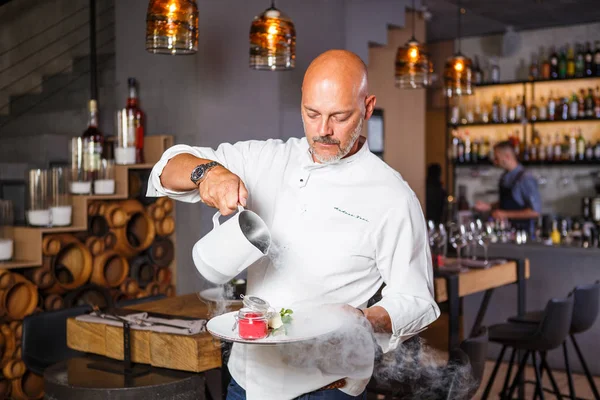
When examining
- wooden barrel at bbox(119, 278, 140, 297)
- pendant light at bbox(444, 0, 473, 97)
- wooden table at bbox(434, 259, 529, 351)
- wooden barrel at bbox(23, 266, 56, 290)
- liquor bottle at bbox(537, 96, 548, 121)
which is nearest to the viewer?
wooden table at bbox(434, 259, 529, 351)

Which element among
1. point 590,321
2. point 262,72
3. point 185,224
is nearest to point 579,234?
point 590,321

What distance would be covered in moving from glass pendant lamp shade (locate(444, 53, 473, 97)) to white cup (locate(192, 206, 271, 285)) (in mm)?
3789

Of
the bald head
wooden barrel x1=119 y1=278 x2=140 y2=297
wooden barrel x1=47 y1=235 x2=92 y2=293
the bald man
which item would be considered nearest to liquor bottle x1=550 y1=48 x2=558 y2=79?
wooden barrel x1=119 y1=278 x2=140 y2=297

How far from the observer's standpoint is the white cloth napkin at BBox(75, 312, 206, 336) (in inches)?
90.5

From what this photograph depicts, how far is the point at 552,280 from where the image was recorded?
16.9ft

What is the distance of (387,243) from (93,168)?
2646mm

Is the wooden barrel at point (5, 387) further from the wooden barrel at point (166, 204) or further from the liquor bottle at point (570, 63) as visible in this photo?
the liquor bottle at point (570, 63)

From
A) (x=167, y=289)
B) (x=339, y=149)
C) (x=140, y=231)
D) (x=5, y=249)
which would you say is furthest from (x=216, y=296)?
(x=167, y=289)

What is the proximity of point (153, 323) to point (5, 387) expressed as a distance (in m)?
1.66

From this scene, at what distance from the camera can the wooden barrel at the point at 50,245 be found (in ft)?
12.3

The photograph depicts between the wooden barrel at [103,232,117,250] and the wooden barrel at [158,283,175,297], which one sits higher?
the wooden barrel at [103,232,117,250]

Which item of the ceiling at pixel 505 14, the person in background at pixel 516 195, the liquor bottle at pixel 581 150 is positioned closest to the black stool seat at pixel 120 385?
the person in background at pixel 516 195

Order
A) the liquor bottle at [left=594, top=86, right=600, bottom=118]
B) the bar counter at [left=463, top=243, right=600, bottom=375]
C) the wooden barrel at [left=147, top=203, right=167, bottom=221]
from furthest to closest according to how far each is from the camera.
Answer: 1. the liquor bottle at [left=594, top=86, right=600, bottom=118]
2. the bar counter at [left=463, top=243, right=600, bottom=375]
3. the wooden barrel at [left=147, top=203, right=167, bottom=221]

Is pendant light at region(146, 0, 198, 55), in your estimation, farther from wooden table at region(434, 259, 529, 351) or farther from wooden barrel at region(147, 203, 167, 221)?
wooden table at region(434, 259, 529, 351)
